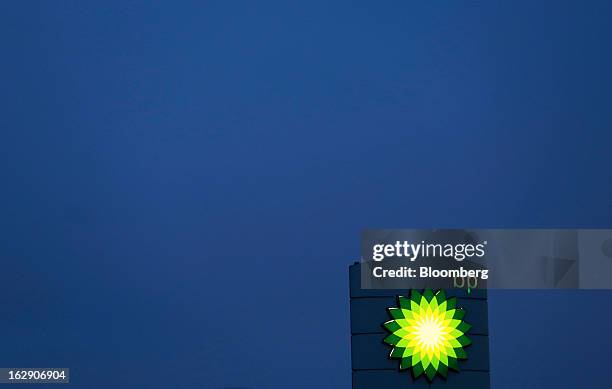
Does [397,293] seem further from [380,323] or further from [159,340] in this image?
[159,340]

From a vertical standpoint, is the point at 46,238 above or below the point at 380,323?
above

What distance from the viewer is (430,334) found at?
2.98 meters

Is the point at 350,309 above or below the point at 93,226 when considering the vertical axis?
below

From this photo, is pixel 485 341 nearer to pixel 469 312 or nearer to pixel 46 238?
pixel 469 312

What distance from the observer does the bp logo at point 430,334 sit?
2975mm

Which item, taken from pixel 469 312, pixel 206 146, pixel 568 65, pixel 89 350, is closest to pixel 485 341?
pixel 469 312

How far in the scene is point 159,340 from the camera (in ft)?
9.66

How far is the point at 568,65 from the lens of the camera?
304 centimetres

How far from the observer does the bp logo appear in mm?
2975

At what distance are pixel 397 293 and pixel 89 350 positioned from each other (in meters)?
1.41

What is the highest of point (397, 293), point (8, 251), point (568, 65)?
point (568, 65)

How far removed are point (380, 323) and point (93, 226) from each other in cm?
138

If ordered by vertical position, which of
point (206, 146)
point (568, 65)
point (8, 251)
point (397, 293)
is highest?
point (568, 65)

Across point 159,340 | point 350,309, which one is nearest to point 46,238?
point 159,340
